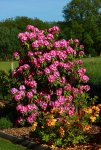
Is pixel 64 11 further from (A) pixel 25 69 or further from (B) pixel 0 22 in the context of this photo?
(A) pixel 25 69

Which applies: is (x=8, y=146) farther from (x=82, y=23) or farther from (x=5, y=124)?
(x=82, y=23)

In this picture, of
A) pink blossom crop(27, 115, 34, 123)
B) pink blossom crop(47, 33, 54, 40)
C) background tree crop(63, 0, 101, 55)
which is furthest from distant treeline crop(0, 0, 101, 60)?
pink blossom crop(27, 115, 34, 123)

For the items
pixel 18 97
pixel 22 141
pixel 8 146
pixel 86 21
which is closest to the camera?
pixel 8 146

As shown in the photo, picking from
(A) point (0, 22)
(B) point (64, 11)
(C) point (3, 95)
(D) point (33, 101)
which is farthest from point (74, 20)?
(D) point (33, 101)

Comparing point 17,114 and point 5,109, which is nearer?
point 17,114

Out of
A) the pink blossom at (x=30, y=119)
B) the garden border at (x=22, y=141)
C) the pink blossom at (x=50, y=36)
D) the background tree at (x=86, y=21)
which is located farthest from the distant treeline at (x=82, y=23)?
the garden border at (x=22, y=141)

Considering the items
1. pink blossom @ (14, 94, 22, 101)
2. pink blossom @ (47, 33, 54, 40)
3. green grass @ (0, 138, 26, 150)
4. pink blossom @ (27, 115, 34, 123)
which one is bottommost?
green grass @ (0, 138, 26, 150)

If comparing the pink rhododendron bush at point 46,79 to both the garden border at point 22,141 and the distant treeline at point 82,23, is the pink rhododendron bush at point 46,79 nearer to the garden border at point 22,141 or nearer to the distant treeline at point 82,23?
the garden border at point 22,141

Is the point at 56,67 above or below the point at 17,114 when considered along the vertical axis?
above

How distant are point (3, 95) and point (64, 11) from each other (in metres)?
104

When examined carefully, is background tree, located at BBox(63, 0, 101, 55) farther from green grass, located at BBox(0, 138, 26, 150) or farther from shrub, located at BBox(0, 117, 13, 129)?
green grass, located at BBox(0, 138, 26, 150)

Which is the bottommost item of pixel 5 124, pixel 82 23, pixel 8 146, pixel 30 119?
pixel 8 146

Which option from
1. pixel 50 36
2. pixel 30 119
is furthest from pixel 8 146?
pixel 50 36

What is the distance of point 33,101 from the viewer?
14266 millimetres
